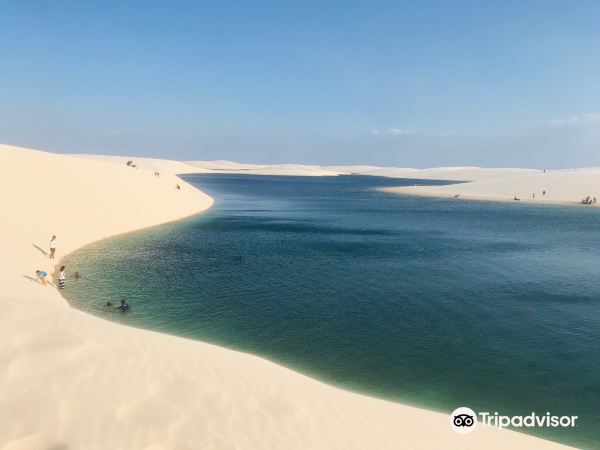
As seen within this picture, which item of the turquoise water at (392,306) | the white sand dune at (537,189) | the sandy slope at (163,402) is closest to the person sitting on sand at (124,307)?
the turquoise water at (392,306)

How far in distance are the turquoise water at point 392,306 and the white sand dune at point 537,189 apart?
178 feet

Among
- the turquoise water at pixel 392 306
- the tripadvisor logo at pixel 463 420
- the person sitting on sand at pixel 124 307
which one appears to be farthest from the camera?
the person sitting on sand at pixel 124 307

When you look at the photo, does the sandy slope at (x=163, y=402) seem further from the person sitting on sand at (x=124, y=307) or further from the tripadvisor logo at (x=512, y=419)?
the person sitting on sand at (x=124, y=307)

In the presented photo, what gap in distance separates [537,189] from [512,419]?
99.8 m

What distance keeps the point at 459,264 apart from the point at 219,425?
26.3 meters

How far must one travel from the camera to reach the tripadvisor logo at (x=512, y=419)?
11.3 meters

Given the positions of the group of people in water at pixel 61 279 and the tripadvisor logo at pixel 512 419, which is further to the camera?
the group of people in water at pixel 61 279

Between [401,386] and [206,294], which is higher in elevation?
[206,294]

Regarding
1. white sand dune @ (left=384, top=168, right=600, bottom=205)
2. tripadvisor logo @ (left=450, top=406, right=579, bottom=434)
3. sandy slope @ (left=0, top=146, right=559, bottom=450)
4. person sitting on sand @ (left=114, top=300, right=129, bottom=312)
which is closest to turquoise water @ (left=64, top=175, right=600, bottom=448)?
tripadvisor logo @ (left=450, top=406, right=579, bottom=434)

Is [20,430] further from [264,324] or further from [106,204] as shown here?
[106,204]

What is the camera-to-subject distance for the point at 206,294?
72.8ft

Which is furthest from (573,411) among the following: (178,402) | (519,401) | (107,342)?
(107,342)

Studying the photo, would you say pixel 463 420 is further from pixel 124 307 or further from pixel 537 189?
pixel 537 189

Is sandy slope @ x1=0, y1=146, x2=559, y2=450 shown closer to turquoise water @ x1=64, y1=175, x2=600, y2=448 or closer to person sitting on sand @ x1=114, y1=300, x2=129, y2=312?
turquoise water @ x1=64, y1=175, x2=600, y2=448
